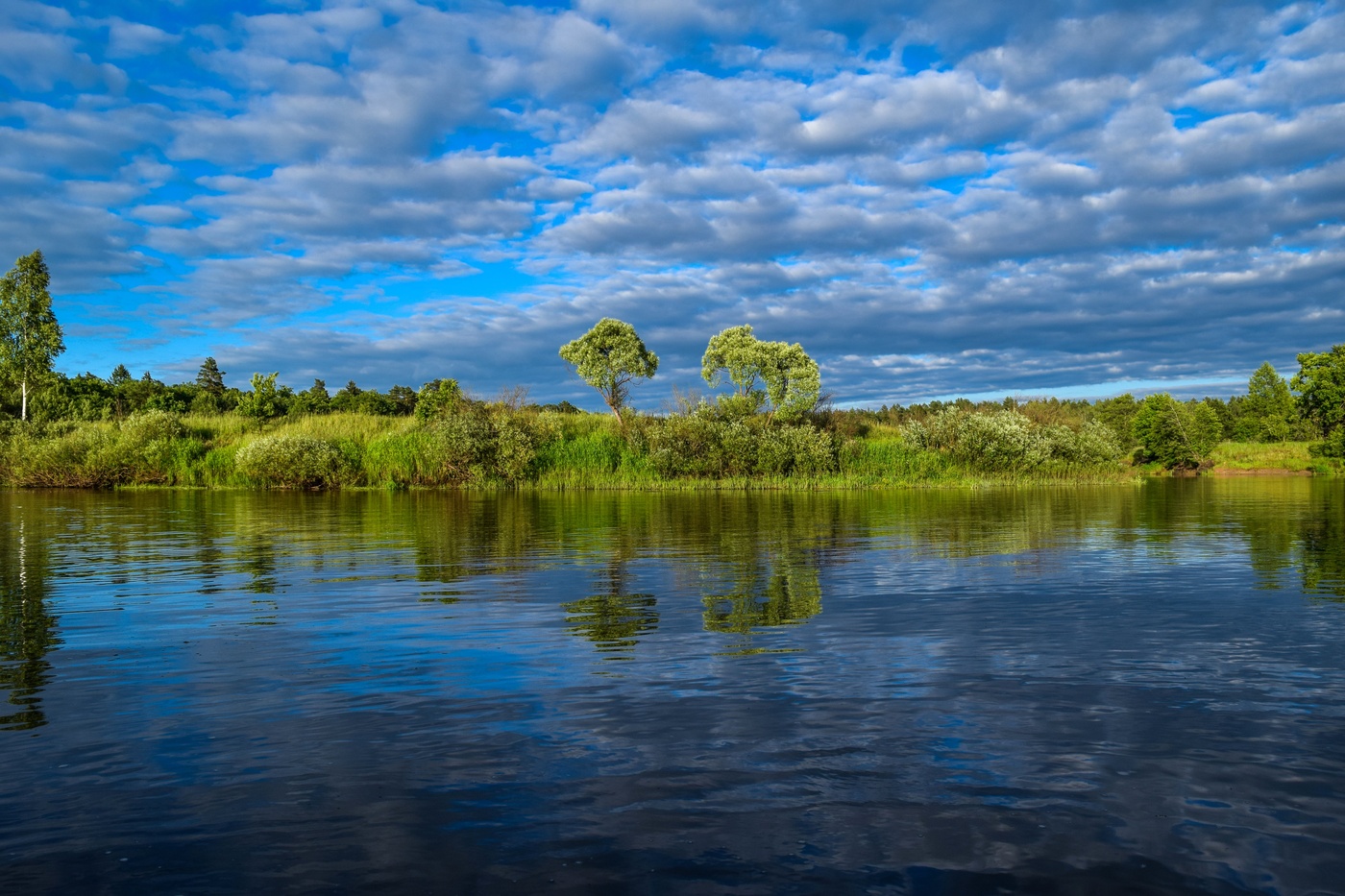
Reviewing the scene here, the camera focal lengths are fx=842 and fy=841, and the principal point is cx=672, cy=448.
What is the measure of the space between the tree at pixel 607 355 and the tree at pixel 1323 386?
1852 inches

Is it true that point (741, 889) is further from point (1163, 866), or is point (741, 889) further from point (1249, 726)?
point (1249, 726)

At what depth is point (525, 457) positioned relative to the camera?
40656 millimetres

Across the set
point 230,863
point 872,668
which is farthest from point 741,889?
point 872,668

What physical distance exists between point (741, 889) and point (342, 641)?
5743 mm

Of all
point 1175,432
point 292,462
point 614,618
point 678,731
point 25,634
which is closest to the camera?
Answer: point 678,731

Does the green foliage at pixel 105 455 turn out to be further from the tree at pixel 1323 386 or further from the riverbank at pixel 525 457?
the tree at pixel 1323 386

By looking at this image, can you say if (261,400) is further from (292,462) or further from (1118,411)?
(1118,411)

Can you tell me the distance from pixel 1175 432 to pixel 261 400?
66.2 metres

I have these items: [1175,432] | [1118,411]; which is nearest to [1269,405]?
[1118,411]

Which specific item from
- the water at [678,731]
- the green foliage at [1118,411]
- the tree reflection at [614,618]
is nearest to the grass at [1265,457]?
the green foliage at [1118,411]

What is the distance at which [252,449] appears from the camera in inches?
1606

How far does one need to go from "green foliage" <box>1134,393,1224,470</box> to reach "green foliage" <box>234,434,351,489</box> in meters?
58.7

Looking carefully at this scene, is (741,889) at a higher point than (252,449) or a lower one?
lower

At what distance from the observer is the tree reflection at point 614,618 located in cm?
781
